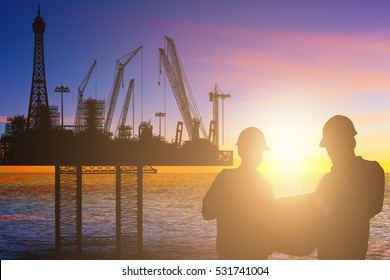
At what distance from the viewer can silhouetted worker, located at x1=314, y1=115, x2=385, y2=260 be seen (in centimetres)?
496

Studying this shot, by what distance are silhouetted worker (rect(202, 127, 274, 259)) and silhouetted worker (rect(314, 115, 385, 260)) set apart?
57cm

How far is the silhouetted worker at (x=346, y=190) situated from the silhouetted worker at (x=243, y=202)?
0.57 meters

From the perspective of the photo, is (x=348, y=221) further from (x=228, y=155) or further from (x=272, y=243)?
(x=228, y=155)

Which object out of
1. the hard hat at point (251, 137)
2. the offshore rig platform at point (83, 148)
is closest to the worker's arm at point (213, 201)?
the hard hat at point (251, 137)

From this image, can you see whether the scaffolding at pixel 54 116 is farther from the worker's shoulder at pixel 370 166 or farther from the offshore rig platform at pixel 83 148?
the worker's shoulder at pixel 370 166

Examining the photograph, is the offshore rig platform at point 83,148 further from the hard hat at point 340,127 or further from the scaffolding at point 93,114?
the hard hat at point 340,127

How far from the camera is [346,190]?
4.98 metres

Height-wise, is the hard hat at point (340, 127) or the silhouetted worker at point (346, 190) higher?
the hard hat at point (340, 127)

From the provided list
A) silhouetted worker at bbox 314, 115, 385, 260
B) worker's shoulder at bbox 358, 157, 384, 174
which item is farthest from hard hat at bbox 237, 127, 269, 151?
worker's shoulder at bbox 358, 157, 384, 174

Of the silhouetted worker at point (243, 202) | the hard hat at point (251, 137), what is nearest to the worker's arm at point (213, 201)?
the silhouetted worker at point (243, 202)

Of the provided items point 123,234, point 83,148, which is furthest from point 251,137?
point 123,234

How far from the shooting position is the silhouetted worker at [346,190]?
4957 mm

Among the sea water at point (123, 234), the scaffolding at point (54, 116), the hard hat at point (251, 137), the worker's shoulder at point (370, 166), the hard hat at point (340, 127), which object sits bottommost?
the sea water at point (123, 234)

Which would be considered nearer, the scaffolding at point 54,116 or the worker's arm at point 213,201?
the worker's arm at point 213,201
